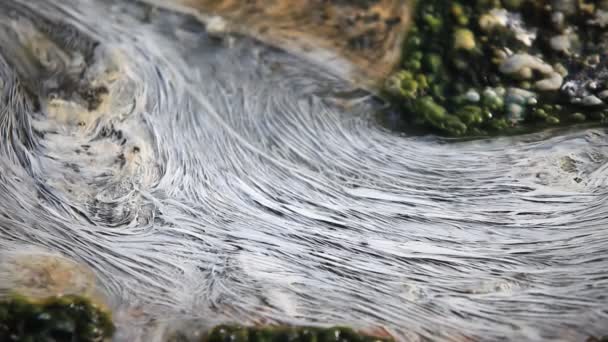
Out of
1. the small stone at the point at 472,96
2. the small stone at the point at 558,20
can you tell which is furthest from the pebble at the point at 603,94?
the small stone at the point at 472,96

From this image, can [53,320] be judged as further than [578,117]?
No

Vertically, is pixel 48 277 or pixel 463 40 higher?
pixel 463 40

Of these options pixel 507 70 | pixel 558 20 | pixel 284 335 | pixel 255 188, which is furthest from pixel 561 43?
pixel 284 335

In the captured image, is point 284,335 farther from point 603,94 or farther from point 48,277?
point 603,94

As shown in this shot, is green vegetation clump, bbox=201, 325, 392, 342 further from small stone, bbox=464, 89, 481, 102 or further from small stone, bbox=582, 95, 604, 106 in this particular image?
small stone, bbox=582, 95, 604, 106

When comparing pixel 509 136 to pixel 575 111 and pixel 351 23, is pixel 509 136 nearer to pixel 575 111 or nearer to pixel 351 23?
pixel 575 111

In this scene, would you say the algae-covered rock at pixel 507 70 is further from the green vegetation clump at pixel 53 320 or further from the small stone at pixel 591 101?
the green vegetation clump at pixel 53 320

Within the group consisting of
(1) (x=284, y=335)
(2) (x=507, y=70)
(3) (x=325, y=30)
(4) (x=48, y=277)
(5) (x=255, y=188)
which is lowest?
(1) (x=284, y=335)
